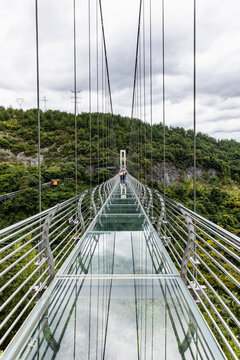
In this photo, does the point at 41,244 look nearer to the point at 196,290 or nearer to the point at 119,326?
the point at 119,326

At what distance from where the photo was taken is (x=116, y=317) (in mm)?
1587

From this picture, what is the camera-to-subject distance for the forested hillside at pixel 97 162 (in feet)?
58.0

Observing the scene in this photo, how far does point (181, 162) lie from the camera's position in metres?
30.8

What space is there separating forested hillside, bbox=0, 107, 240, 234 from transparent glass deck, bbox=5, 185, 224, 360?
356 inches

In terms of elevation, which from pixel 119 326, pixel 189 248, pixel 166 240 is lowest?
pixel 119 326

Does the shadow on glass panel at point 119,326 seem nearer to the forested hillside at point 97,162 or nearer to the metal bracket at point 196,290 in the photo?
the metal bracket at point 196,290

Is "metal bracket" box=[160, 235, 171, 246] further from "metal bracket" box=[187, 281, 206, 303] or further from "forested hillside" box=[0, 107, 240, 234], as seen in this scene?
"forested hillside" box=[0, 107, 240, 234]

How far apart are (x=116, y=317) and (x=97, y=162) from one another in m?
15.1

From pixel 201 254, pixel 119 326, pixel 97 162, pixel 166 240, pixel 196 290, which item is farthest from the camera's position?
pixel 97 162

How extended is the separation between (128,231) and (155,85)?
2122cm

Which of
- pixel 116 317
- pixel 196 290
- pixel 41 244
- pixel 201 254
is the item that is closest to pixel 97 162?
pixel 201 254

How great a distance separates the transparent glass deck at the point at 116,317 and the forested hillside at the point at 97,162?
904 cm

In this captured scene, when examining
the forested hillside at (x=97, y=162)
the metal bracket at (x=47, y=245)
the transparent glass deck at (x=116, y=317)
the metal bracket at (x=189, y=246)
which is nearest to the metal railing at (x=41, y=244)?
the metal bracket at (x=47, y=245)

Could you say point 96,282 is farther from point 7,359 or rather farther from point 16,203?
point 16,203
